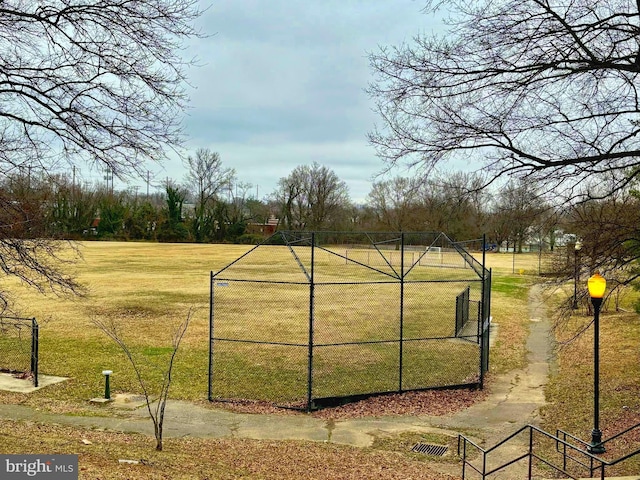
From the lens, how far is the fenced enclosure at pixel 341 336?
44.9 ft

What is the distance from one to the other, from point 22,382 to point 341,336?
10880 millimetres

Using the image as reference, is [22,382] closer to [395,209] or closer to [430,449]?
[430,449]

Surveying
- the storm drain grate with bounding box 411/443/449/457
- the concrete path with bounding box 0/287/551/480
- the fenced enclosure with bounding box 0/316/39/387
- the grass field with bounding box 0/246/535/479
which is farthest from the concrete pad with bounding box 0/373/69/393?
the storm drain grate with bounding box 411/443/449/457

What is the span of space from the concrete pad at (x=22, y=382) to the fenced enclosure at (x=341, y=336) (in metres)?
4.13

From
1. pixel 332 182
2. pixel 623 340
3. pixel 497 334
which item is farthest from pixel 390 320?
pixel 332 182

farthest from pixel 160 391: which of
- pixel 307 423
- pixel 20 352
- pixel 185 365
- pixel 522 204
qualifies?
pixel 522 204

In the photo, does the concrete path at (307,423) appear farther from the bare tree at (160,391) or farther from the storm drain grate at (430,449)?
the storm drain grate at (430,449)

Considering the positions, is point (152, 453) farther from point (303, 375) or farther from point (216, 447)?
point (303, 375)

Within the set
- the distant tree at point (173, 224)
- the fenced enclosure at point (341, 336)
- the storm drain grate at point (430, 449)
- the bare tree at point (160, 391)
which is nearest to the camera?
the bare tree at point (160, 391)

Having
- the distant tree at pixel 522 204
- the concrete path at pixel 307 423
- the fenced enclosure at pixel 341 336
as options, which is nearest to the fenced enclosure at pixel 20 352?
the concrete path at pixel 307 423

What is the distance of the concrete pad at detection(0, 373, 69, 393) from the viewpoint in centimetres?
1345

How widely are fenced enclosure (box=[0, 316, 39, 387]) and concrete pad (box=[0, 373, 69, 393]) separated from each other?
7.0 inches

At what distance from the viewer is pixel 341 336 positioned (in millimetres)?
20875

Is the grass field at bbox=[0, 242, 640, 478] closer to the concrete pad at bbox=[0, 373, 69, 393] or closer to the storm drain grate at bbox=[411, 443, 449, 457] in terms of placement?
the concrete pad at bbox=[0, 373, 69, 393]
